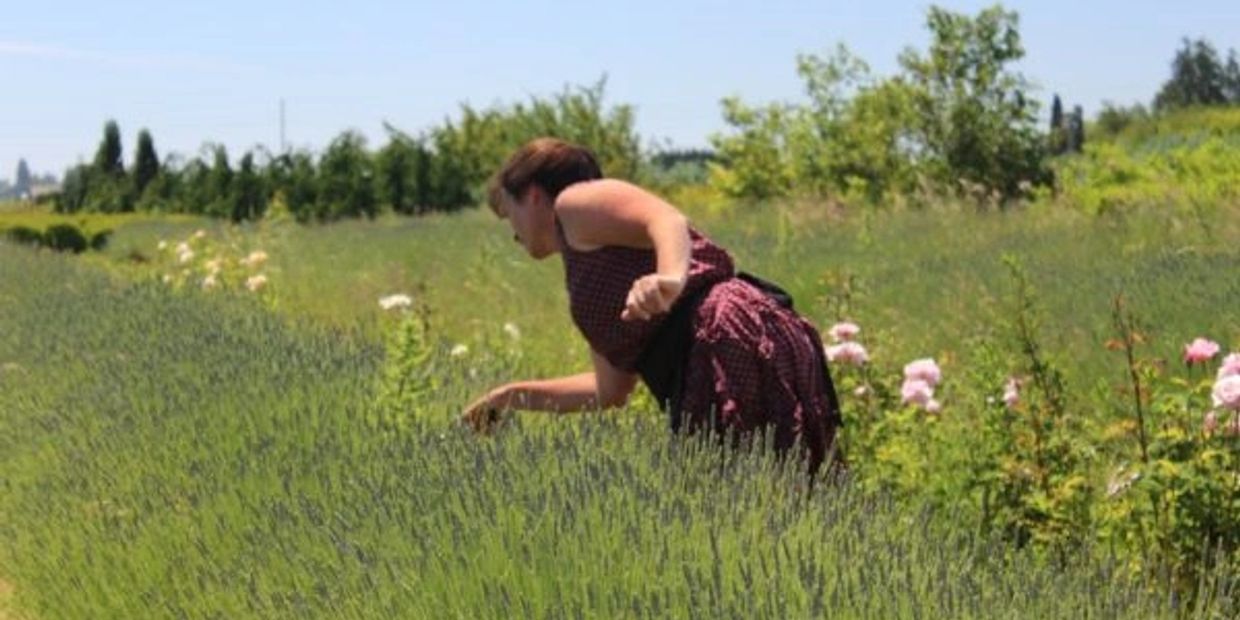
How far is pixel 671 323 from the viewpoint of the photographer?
12.5ft

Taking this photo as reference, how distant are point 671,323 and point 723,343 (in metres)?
0.14

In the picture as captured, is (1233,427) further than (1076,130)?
No

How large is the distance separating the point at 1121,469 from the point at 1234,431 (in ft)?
0.89

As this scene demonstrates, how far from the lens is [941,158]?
25.9m

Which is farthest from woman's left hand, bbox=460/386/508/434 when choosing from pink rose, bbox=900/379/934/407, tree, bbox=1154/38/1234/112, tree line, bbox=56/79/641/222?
tree, bbox=1154/38/1234/112

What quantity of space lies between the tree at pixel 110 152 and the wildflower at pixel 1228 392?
46.6 metres

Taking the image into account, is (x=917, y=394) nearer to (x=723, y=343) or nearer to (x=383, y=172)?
(x=723, y=343)

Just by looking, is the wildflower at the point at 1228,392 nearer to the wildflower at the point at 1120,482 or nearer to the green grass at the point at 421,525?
the wildflower at the point at 1120,482

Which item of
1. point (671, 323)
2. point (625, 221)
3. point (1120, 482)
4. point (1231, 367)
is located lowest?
point (1120, 482)

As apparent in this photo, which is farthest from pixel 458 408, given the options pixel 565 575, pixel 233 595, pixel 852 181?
pixel 852 181

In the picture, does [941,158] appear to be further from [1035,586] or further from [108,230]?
[1035,586]

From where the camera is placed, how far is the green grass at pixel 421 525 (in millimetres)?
2480

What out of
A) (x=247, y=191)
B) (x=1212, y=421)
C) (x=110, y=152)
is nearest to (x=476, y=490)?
(x=1212, y=421)

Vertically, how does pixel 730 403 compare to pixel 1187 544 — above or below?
above
